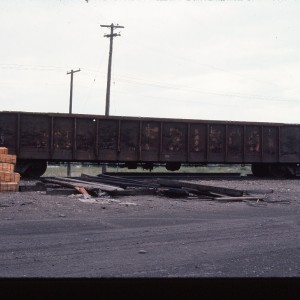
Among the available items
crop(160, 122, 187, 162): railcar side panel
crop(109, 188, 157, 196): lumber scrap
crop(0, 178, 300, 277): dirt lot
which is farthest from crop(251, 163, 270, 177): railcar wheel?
crop(0, 178, 300, 277): dirt lot

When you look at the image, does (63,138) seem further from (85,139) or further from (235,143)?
(235,143)

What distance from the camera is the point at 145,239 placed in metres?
6.78

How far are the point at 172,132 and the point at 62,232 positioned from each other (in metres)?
15.7

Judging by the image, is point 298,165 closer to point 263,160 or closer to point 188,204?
point 263,160

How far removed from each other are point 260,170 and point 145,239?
2068cm

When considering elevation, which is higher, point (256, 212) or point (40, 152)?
point (40, 152)

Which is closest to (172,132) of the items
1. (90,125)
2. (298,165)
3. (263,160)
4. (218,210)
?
(90,125)

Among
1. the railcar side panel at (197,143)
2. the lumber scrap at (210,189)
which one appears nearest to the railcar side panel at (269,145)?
the railcar side panel at (197,143)

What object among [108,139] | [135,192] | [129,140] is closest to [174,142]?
[129,140]

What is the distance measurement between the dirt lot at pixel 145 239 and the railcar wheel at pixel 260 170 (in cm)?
1485

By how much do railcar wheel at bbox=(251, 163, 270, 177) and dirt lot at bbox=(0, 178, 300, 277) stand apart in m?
14.9

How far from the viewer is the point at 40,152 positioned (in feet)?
66.7

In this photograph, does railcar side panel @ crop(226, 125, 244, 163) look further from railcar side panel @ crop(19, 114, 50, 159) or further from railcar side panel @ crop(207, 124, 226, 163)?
railcar side panel @ crop(19, 114, 50, 159)

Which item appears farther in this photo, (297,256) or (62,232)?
(62,232)
